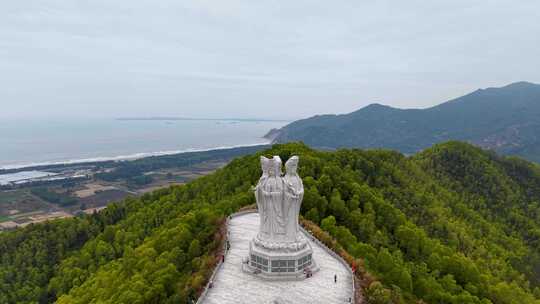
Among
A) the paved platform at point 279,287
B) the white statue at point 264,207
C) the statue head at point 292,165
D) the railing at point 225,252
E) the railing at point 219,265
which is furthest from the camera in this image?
the statue head at point 292,165

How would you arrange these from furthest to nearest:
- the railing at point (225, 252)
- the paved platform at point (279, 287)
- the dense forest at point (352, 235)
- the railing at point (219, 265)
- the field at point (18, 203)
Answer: the field at point (18, 203)
the dense forest at point (352, 235)
the railing at point (225, 252)
the railing at point (219, 265)
the paved platform at point (279, 287)

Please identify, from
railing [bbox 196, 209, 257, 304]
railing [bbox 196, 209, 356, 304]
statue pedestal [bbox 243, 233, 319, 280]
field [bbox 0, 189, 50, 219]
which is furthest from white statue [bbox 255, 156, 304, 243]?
field [bbox 0, 189, 50, 219]

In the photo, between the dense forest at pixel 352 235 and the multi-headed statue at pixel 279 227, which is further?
the dense forest at pixel 352 235

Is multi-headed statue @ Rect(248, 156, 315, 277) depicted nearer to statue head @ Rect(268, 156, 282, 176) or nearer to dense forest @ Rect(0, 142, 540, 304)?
statue head @ Rect(268, 156, 282, 176)

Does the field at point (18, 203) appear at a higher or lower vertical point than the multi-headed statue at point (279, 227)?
lower

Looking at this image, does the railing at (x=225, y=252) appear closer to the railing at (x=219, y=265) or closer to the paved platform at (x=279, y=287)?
the railing at (x=219, y=265)

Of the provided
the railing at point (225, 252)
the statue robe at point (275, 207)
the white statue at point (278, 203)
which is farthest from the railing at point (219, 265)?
the statue robe at point (275, 207)

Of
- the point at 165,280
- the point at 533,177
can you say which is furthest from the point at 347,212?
the point at 533,177

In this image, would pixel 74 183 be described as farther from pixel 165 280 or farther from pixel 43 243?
pixel 165 280

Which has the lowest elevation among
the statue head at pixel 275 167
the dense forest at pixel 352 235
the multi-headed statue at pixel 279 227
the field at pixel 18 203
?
the field at pixel 18 203
